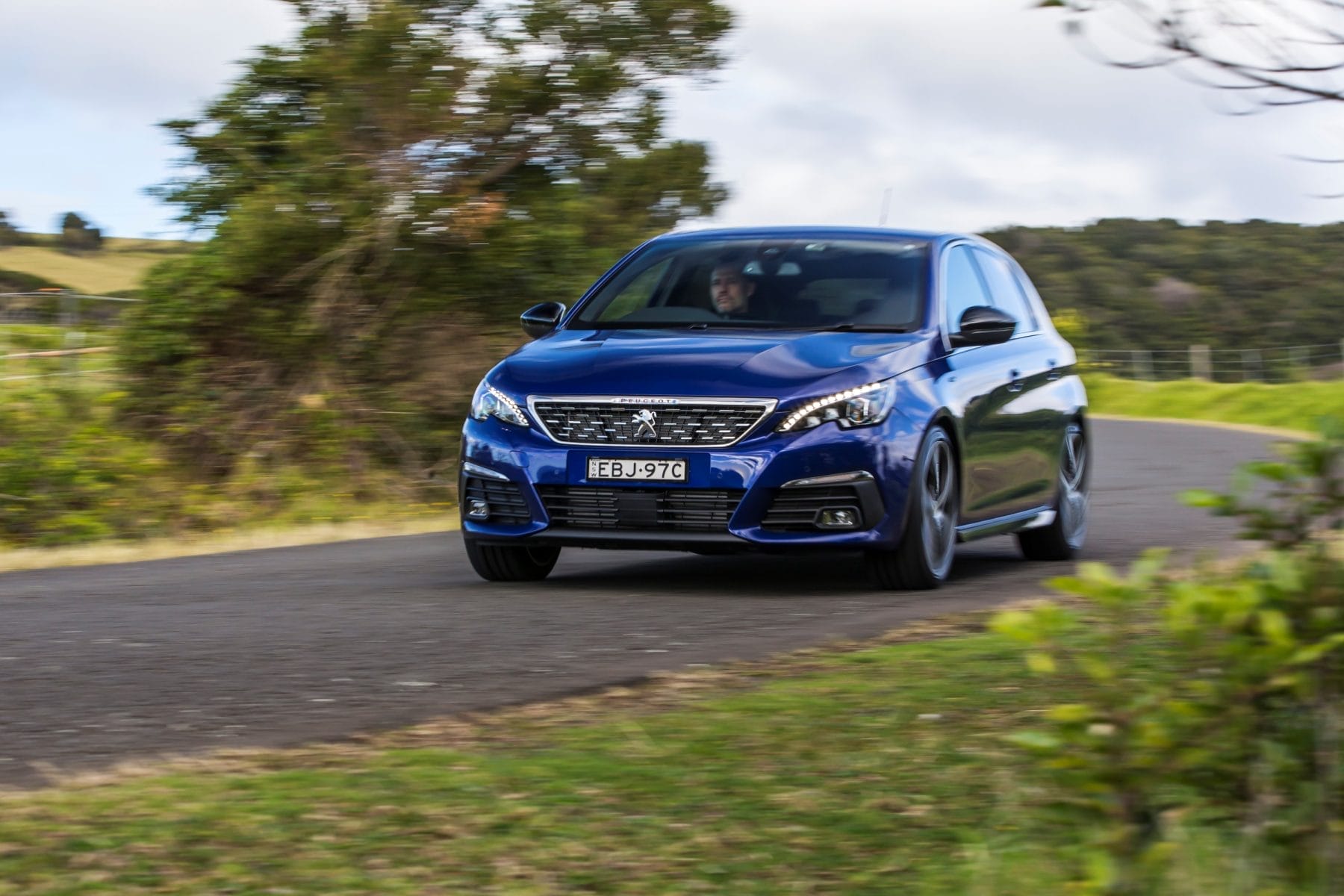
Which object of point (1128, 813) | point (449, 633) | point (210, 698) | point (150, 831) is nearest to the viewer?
point (1128, 813)

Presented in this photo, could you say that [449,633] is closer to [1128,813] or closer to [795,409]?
[795,409]

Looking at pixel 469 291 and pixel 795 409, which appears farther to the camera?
pixel 469 291

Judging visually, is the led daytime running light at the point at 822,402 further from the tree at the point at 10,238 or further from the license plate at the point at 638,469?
the tree at the point at 10,238

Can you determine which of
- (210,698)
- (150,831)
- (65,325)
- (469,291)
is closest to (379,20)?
(469,291)

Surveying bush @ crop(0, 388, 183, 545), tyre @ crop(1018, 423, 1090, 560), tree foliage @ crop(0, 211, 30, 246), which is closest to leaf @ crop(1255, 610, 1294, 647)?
tyre @ crop(1018, 423, 1090, 560)

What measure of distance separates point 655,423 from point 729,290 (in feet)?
4.55

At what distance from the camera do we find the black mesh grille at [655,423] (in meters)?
8.27

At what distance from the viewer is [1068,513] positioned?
1103cm

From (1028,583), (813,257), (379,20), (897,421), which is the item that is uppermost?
(379,20)

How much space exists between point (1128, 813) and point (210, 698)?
3.09 metres

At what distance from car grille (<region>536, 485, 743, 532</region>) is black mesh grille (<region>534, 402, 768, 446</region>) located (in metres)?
0.20

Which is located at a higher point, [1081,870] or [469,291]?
[469,291]

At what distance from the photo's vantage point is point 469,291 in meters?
17.2

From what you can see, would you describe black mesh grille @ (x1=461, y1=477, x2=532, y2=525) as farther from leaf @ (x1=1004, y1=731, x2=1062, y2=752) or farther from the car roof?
leaf @ (x1=1004, y1=731, x2=1062, y2=752)
